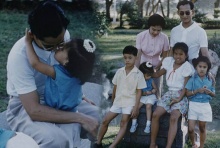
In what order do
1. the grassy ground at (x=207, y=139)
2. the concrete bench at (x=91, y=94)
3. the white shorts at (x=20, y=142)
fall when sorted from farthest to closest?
the grassy ground at (x=207, y=139) < the concrete bench at (x=91, y=94) < the white shorts at (x=20, y=142)

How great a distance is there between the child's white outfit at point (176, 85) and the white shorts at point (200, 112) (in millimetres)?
38

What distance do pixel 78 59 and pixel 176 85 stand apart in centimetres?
93

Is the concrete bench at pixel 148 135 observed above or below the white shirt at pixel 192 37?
below

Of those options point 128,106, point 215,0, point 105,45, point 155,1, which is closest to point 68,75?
point 128,106

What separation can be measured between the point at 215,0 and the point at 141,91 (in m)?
1.47

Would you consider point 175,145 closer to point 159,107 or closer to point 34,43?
point 159,107

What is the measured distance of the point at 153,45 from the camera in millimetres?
2461

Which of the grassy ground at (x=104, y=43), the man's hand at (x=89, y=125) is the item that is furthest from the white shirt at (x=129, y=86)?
the man's hand at (x=89, y=125)

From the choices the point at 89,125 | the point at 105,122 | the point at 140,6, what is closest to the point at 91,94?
the point at 105,122

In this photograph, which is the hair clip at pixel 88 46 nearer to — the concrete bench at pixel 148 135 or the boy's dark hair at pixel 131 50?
the boy's dark hair at pixel 131 50

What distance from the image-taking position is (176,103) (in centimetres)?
232

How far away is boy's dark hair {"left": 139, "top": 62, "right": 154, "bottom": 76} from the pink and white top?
73 millimetres

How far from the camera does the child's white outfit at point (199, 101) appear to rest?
2.29 meters

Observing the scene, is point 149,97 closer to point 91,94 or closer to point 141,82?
point 141,82
